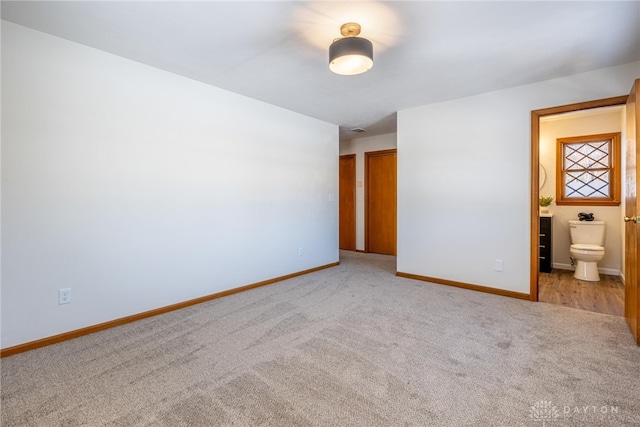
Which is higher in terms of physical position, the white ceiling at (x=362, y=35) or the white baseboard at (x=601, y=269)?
the white ceiling at (x=362, y=35)

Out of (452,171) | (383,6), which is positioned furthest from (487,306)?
(383,6)

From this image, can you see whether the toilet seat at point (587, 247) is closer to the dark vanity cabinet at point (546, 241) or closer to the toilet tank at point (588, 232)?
the toilet tank at point (588, 232)

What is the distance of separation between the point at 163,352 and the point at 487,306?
297 cm

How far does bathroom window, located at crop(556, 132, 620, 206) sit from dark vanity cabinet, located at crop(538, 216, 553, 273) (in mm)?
492

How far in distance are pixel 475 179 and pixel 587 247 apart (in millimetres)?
1883

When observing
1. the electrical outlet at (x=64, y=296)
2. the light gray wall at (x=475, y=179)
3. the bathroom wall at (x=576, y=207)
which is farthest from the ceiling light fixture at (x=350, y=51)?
the bathroom wall at (x=576, y=207)

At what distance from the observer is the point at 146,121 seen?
266 cm

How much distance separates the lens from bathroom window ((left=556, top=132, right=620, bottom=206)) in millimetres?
4078

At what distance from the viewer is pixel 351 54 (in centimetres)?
198

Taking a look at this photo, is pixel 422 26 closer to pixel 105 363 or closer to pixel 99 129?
pixel 99 129

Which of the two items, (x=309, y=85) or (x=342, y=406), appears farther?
(x=309, y=85)

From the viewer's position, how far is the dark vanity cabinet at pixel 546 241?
14.1ft

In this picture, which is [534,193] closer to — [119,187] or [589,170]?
[589,170]

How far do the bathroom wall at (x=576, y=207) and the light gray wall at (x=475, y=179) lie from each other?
4.58ft
